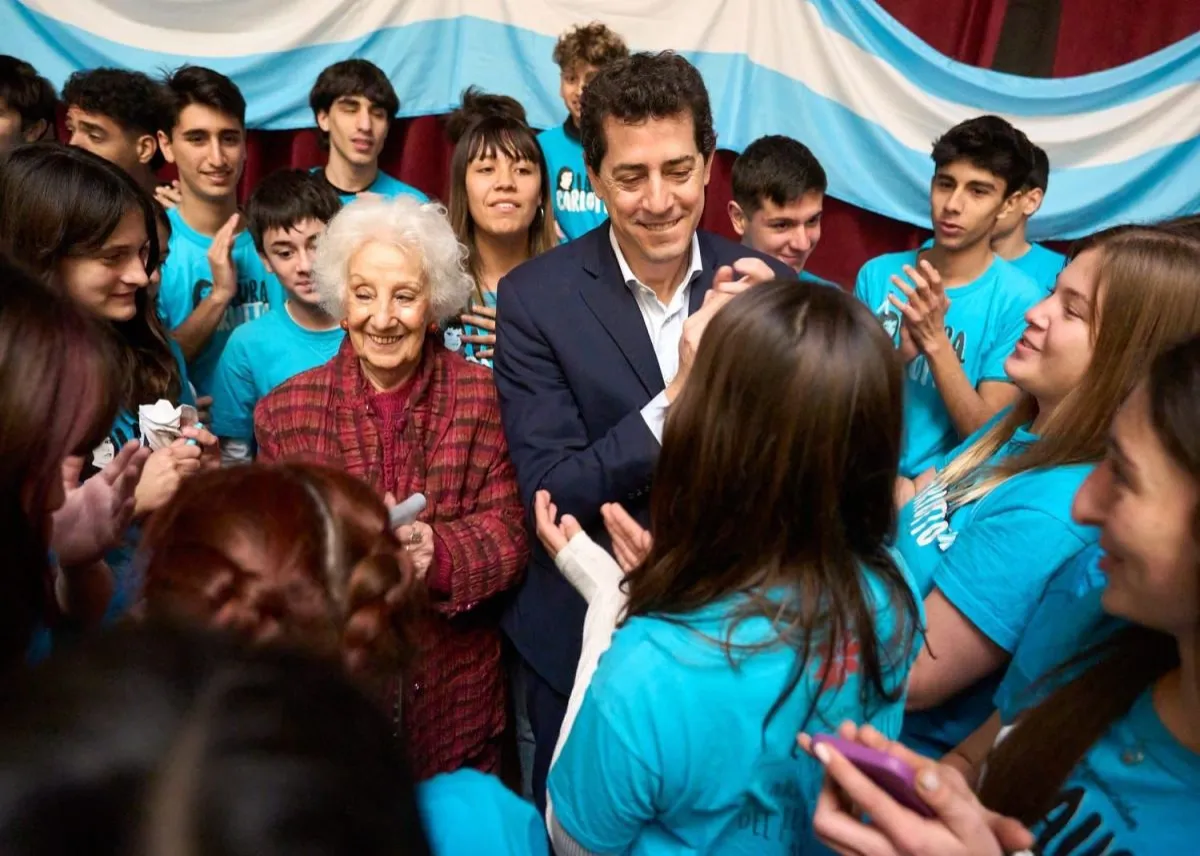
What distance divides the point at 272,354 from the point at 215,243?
572mm

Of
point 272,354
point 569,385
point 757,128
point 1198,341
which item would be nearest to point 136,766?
point 1198,341

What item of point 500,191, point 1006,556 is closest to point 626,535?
point 1006,556

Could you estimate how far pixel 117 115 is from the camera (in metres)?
2.91

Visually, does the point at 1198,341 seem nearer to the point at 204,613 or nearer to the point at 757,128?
the point at 204,613

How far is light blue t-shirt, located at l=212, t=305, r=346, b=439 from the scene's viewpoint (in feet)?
7.62

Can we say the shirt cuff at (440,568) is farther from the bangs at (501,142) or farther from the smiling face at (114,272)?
the bangs at (501,142)

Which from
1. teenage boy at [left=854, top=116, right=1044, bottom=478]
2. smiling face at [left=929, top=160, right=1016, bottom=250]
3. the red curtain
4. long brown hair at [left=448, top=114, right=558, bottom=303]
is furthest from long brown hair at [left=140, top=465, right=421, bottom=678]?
the red curtain

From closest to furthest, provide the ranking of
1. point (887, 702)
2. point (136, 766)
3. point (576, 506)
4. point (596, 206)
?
point (136, 766), point (887, 702), point (576, 506), point (596, 206)

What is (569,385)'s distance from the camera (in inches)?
65.1

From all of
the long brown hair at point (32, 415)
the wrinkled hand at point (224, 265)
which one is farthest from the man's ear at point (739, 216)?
the long brown hair at point (32, 415)

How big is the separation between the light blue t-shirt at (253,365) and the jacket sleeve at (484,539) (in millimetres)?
783

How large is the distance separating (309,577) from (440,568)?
827mm

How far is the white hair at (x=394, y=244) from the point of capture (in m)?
1.90

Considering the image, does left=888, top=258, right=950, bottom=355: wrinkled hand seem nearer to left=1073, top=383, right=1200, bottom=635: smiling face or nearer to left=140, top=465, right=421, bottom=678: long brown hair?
left=1073, top=383, right=1200, bottom=635: smiling face
